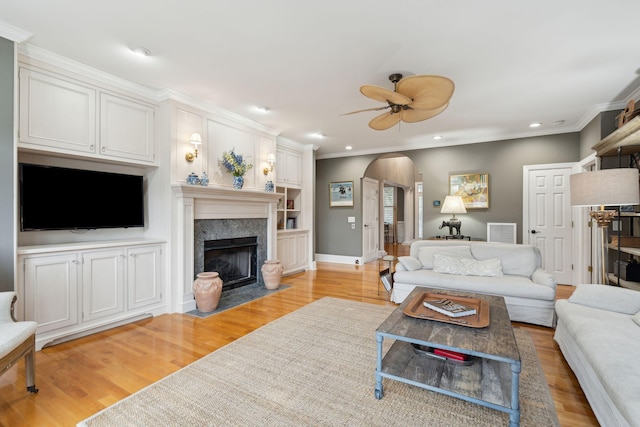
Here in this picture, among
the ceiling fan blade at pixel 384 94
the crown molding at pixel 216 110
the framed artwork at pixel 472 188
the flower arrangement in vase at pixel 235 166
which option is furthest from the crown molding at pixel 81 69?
the framed artwork at pixel 472 188

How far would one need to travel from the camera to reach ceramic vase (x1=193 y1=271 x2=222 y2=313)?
359cm

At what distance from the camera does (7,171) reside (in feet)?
7.92

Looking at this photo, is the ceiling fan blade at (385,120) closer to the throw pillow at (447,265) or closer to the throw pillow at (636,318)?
the throw pillow at (447,265)

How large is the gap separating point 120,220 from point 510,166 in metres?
6.13

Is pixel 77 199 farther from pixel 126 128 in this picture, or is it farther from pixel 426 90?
pixel 426 90

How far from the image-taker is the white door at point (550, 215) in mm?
5027

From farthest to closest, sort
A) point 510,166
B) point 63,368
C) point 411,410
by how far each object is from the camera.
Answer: point 510,166
point 63,368
point 411,410

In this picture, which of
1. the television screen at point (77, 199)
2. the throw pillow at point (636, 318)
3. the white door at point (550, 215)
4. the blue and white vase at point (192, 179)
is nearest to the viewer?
the throw pillow at point (636, 318)

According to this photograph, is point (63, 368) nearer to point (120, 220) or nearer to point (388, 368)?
point (120, 220)

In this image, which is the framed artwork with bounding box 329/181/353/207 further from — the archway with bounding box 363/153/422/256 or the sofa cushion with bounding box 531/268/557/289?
the sofa cushion with bounding box 531/268/557/289

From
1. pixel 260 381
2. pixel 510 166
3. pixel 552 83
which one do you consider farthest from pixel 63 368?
pixel 510 166

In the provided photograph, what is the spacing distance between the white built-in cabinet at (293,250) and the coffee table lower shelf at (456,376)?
3712 millimetres

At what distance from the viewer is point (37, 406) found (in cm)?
188

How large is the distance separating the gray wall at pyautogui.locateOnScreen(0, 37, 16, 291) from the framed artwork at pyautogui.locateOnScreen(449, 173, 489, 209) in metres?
6.13
